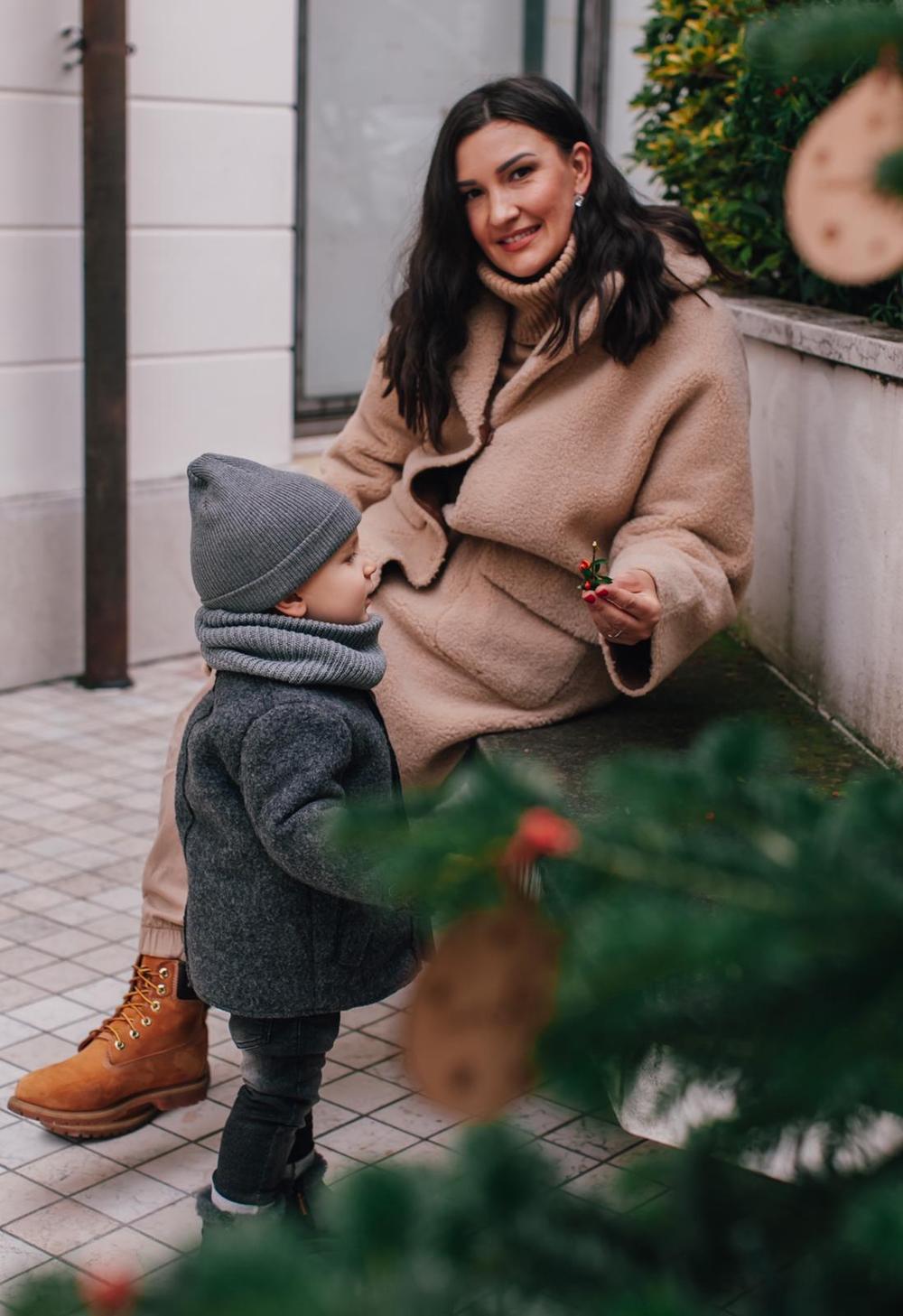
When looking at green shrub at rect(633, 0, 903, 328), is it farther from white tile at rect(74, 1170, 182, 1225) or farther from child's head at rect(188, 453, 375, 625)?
white tile at rect(74, 1170, 182, 1225)

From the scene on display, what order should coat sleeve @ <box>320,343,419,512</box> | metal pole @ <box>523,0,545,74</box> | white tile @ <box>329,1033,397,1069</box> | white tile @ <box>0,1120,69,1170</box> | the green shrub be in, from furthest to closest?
metal pole @ <box>523,0,545,74</box>
the green shrub
coat sleeve @ <box>320,343,419,512</box>
white tile @ <box>329,1033,397,1069</box>
white tile @ <box>0,1120,69,1170</box>

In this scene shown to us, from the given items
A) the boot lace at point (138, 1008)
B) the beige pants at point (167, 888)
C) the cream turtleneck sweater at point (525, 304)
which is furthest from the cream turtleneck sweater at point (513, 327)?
the boot lace at point (138, 1008)

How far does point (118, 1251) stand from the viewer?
262 cm

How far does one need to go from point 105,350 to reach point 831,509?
3.04m

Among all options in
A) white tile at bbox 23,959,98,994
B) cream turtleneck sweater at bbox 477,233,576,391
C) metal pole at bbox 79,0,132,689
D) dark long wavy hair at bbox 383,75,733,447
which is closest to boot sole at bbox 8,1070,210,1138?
white tile at bbox 23,959,98,994

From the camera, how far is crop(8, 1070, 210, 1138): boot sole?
2.94m

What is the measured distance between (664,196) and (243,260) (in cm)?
225

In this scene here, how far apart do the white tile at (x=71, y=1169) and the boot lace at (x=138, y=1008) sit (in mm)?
179

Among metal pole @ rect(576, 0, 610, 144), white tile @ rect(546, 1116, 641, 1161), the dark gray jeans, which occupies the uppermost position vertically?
metal pole @ rect(576, 0, 610, 144)

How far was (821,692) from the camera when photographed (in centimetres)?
335

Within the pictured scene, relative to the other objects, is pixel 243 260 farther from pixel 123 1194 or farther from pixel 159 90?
pixel 123 1194

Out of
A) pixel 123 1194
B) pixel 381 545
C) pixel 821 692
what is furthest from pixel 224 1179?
pixel 821 692

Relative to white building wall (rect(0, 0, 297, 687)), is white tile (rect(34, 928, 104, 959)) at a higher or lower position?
lower

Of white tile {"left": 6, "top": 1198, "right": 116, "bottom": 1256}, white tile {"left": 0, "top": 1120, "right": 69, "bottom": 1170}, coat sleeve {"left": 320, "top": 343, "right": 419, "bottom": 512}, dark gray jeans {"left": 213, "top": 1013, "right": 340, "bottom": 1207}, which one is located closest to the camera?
dark gray jeans {"left": 213, "top": 1013, "right": 340, "bottom": 1207}
